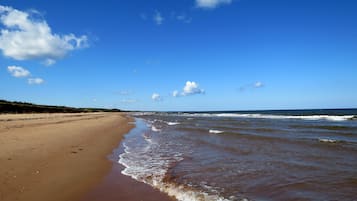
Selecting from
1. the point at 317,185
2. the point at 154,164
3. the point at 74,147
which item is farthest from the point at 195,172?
the point at 74,147

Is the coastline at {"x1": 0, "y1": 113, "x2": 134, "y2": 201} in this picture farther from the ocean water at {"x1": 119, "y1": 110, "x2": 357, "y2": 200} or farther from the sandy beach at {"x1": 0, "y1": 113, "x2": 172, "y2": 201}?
the ocean water at {"x1": 119, "y1": 110, "x2": 357, "y2": 200}

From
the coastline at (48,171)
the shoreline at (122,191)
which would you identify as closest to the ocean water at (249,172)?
the shoreline at (122,191)

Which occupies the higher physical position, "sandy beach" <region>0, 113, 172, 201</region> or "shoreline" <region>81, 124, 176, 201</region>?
"sandy beach" <region>0, 113, 172, 201</region>

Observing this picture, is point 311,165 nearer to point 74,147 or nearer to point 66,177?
point 66,177

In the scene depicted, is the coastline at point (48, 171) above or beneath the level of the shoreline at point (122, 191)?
above

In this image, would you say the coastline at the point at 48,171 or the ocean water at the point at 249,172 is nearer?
the coastline at the point at 48,171

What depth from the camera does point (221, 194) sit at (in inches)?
249

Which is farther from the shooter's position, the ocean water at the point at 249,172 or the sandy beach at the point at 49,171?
the ocean water at the point at 249,172

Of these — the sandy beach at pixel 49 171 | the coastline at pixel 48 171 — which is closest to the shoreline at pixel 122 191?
the sandy beach at pixel 49 171

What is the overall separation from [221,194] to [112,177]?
10.7 feet

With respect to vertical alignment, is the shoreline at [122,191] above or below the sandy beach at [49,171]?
below

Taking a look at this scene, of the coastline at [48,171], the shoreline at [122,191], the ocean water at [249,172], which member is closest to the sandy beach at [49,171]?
the coastline at [48,171]

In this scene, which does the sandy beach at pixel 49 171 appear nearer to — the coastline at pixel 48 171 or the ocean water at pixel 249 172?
the coastline at pixel 48 171

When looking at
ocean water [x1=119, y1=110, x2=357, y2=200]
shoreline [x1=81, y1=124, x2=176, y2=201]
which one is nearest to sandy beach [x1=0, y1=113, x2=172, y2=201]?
shoreline [x1=81, y1=124, x2=176, y2=201]
